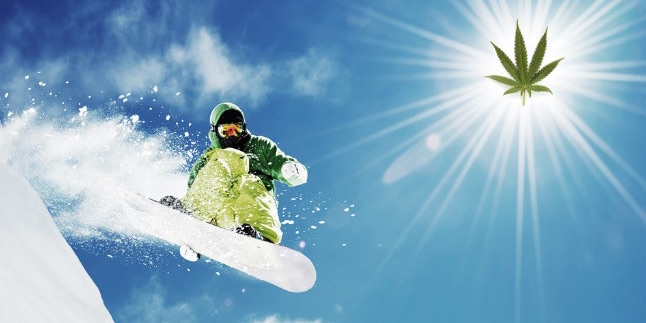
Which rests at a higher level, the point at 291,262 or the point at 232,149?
the point at 232,149

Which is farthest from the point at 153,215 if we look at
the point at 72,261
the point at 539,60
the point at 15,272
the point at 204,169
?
the point at 539,60

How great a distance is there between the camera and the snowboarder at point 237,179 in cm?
548

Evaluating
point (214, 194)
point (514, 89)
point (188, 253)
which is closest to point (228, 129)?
point (214, 194)

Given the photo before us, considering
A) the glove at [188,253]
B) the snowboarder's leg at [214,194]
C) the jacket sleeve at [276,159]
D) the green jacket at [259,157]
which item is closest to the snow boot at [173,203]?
the snowboarder's leg at [214,194]

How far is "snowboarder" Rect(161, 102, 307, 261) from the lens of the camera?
5.48m

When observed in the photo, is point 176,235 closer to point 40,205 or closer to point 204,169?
point 204,169

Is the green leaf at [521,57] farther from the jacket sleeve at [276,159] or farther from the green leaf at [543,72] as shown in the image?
the jacket sleeve at [276,159]

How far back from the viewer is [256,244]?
5.21 meters

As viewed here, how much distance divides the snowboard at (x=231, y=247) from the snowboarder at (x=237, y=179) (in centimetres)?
15

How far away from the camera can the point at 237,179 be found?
18.9 ft

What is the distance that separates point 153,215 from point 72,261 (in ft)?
5.67

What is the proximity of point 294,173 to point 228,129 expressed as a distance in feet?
3.22

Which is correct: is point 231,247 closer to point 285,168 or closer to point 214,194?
point 214,194

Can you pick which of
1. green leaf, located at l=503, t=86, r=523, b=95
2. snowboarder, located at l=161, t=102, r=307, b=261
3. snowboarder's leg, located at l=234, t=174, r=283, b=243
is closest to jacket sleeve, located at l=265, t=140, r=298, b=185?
snowboarder, located at l=161, t=102, r=307, b=261
